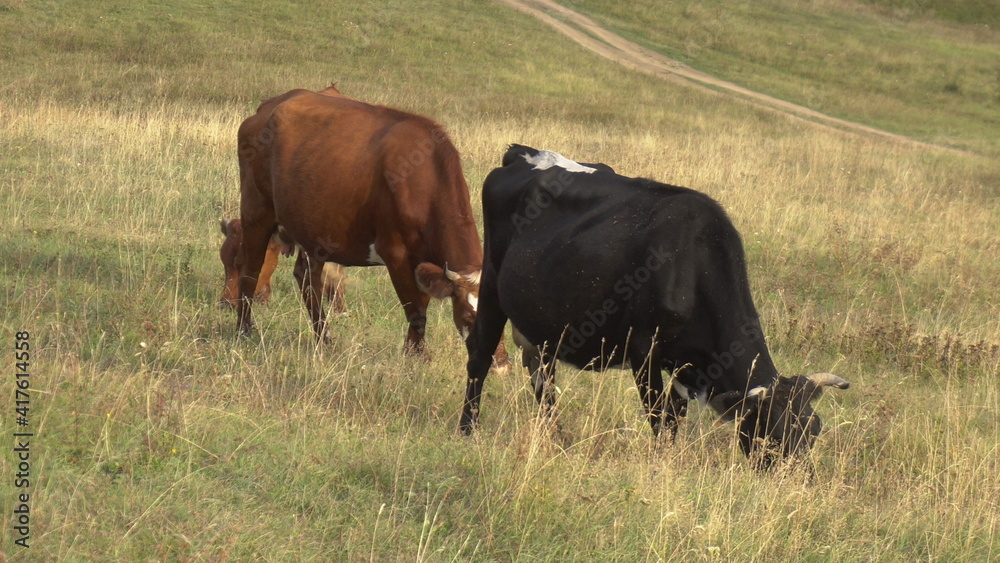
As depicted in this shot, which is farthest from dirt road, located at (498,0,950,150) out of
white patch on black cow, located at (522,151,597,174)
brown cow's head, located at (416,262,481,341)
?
brown cow's head, located at (416,262,481,341)

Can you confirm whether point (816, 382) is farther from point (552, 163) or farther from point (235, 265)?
point (235, 265)

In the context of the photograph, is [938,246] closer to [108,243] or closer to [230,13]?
[108,243]

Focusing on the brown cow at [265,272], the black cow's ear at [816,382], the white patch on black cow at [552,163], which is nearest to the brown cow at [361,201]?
the brown cow at [265,272]

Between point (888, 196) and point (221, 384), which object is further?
point (888, 196)

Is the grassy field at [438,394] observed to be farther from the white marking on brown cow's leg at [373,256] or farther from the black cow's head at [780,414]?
the white marking on brown cow's leg at [373,256]

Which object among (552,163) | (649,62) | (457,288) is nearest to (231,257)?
(457,288)

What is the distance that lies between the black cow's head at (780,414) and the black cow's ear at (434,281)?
217cm

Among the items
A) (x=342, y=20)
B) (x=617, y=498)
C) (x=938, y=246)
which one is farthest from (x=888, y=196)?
(x=342, y=20)

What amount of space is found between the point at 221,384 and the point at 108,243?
439 cm

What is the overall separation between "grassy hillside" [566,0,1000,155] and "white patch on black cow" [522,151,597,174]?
26173 millimetres

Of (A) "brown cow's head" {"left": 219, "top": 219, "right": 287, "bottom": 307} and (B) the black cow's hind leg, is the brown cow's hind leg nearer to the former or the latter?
(A) "brown cow's head" {"left": 219, "top": 219, "right": 287, "bottom": 307}

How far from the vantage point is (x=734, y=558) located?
13.1ft

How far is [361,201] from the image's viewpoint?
7.42 m

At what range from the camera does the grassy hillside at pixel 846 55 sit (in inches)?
1383
